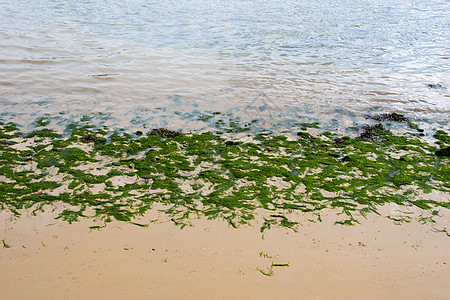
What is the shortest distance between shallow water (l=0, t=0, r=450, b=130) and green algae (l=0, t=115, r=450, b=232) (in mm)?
867

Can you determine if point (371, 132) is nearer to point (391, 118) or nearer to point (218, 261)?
point (391, 118)

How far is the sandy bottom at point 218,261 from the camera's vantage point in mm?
2715

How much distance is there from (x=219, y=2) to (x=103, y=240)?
1625cm

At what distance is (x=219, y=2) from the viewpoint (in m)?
17.2

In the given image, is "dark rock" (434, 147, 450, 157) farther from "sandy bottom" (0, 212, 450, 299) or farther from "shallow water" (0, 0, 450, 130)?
"sandy bottom" (0, 212, 450, 299)

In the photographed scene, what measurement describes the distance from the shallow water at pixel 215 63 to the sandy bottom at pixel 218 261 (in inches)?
106

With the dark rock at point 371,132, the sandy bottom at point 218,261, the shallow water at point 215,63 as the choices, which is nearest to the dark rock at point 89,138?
the shallow water at point 215,63

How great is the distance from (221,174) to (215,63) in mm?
5466

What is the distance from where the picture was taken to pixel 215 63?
911 cm

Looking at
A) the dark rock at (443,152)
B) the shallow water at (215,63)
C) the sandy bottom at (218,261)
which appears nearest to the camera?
the sandy bottom at (218,261)

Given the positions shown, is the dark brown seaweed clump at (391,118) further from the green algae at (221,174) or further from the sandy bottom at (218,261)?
the sandy bottom at (218,261)

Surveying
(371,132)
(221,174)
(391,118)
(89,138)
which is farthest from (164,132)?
(391,118)

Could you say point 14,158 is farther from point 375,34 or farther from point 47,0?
point 47,0

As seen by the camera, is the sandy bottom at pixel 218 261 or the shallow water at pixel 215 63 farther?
the shallow water at pixel 215 63
